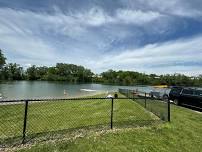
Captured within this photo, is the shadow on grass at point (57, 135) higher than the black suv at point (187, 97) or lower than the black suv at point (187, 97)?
lower

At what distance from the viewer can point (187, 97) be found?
63.2ft

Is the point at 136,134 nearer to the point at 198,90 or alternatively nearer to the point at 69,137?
the point at 69,137

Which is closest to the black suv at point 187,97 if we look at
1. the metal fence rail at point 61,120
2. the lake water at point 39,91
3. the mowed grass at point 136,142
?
the metal fence rail at point 61,120

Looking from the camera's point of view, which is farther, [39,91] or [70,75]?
[70,75]

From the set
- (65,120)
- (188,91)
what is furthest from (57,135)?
(188,91)

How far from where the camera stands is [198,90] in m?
18.5

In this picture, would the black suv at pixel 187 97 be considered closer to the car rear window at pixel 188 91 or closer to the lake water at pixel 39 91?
the car rear window at pixel 188 91

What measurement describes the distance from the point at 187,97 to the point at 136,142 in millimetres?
14289

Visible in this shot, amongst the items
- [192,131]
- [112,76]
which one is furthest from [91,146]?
[112,76]

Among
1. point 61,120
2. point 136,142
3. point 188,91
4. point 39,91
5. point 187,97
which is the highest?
→ point 188,91

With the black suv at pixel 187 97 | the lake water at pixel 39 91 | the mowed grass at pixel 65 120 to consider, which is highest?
the black suv at pixel 187 97

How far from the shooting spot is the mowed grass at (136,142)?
5899 millimetres

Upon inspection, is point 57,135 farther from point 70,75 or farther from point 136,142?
point 70,75

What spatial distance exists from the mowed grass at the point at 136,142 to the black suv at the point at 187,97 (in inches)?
408
